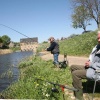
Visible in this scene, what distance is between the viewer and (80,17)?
68.0 metres

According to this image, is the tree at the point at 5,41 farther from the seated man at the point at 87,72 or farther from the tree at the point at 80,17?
the seated man at the point at 87,72

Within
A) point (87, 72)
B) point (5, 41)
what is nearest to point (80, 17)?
point (87, 72)

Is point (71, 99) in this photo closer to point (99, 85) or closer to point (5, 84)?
point (99, 85)

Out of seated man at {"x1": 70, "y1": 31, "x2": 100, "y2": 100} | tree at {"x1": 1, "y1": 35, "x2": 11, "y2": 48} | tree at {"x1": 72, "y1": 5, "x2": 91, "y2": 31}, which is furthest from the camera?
tree at {"x1": 1, "y1": 35, "x2": 11, "y2": 48}

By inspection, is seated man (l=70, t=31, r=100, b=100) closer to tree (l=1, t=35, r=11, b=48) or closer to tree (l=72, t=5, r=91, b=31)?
tree (l=72, t=5, r=91, b=31)

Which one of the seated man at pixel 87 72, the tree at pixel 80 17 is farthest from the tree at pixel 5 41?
the seated man at pixel 87 72

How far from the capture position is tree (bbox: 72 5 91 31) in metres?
61.8

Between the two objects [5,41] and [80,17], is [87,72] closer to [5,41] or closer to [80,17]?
[80,17]

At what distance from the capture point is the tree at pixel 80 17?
61.8 m

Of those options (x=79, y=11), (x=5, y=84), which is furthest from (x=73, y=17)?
(x=5, y=84)

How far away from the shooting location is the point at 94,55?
7.37 meters

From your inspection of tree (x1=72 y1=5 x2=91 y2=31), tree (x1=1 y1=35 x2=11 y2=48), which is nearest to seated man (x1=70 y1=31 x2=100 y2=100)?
tree (x1=72 y1=5 x2=91 y2=31)

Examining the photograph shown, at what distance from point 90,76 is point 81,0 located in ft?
182

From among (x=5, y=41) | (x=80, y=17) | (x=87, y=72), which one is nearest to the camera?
(x=87, y=72)
